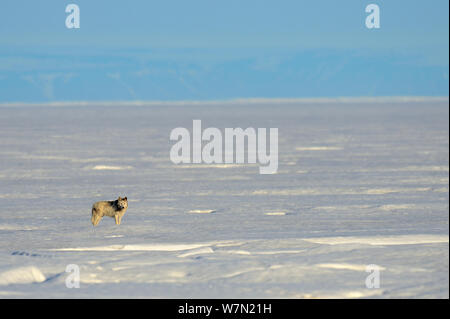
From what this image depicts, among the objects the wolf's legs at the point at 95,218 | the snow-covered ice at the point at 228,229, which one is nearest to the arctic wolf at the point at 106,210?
the wolf's legs at the point at 95,218

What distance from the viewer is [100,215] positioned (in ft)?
28.5

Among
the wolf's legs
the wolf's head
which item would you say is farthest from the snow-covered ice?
the wolf's head

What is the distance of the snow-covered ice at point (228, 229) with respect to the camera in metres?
5.77

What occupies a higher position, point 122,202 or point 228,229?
point 122,202

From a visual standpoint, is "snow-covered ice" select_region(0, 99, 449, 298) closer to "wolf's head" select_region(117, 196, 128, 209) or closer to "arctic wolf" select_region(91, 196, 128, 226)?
"arctic wolf" select_region(91, 196, 128, 226)

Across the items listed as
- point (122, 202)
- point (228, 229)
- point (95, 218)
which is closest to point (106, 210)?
point (95, 218)

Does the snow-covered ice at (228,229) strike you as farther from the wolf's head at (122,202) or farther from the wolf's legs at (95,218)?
the wolf's head at (122,202)

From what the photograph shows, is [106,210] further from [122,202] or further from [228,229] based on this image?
[228,229]

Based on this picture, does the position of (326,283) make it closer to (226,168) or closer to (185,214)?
(185,214)

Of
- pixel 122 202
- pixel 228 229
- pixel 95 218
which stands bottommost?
pixel 228 229

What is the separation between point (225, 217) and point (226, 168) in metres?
6.48

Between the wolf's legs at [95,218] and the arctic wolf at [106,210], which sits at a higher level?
the arctic wolf at [106,210]

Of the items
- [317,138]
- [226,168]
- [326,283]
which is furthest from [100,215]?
[317,138]

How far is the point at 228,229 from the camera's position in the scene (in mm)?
8523
